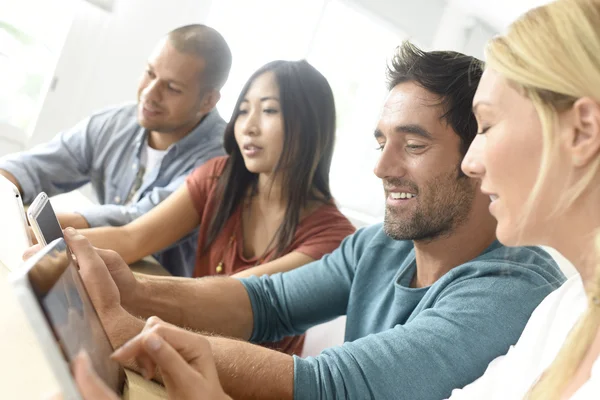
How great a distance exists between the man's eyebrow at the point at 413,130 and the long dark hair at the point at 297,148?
596 mm

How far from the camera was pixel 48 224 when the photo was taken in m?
0.81

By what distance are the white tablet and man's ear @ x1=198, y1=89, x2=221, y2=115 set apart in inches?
49.3

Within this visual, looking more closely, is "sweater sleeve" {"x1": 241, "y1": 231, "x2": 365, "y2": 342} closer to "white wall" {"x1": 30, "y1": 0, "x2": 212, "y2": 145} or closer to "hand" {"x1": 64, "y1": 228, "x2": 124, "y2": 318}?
"hand" {"x1": 64, "y1": 228, "x2": 124, "y2": 318}

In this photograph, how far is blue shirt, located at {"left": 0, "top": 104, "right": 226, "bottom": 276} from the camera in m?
1.95

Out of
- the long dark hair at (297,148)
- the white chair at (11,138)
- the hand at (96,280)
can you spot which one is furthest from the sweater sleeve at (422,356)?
the white chair at (11,138)

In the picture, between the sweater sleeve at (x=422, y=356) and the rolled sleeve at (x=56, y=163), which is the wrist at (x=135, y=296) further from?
the rolled sleeve at (x=56, y=163)

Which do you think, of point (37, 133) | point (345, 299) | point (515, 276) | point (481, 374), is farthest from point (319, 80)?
point (37, 133)

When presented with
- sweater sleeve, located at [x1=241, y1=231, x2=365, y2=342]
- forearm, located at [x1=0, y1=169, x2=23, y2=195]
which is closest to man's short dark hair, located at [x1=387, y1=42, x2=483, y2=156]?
sweater sleeve, located at [x1=241, y1=231, x2=365, y2=342]

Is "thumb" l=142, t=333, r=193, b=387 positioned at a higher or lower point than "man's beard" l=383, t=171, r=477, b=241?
lower

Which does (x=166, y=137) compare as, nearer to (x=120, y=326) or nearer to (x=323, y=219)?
(x=323, y=219)

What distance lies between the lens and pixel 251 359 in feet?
2.89

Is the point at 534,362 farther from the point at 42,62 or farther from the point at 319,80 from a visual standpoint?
the point at 42,62

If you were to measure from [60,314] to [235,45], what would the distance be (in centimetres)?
378

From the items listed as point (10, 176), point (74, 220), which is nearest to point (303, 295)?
point (74, 220)
